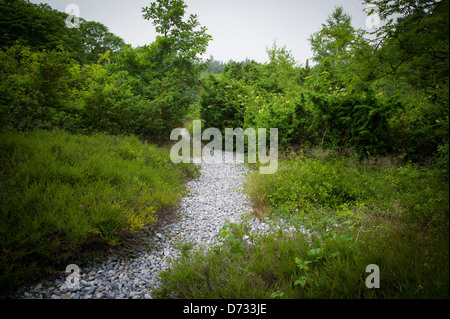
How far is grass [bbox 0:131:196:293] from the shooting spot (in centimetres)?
219

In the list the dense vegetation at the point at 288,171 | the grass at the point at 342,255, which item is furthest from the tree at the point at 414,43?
the grass at the point at 342,255

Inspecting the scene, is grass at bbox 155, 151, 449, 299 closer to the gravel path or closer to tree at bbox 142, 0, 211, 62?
the gravel path

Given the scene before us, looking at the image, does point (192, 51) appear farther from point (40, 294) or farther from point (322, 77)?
point (40, 294)

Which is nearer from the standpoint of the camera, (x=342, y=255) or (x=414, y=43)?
(x=342, y=255)

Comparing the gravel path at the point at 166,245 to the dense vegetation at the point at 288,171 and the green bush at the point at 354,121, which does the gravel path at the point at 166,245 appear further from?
the green bush at the point at 354,121

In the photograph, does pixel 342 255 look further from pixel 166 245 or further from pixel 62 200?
pixel 62 200

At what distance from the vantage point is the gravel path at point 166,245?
2146 millimetres

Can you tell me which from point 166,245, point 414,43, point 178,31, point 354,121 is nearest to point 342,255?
point 166,245

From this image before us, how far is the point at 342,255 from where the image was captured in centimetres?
213

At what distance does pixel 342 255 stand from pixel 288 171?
123 inches

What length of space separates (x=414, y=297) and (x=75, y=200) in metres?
4.15

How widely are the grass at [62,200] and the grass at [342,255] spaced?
1254mm

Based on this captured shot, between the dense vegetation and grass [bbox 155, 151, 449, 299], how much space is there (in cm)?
2

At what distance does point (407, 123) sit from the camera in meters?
5.11
